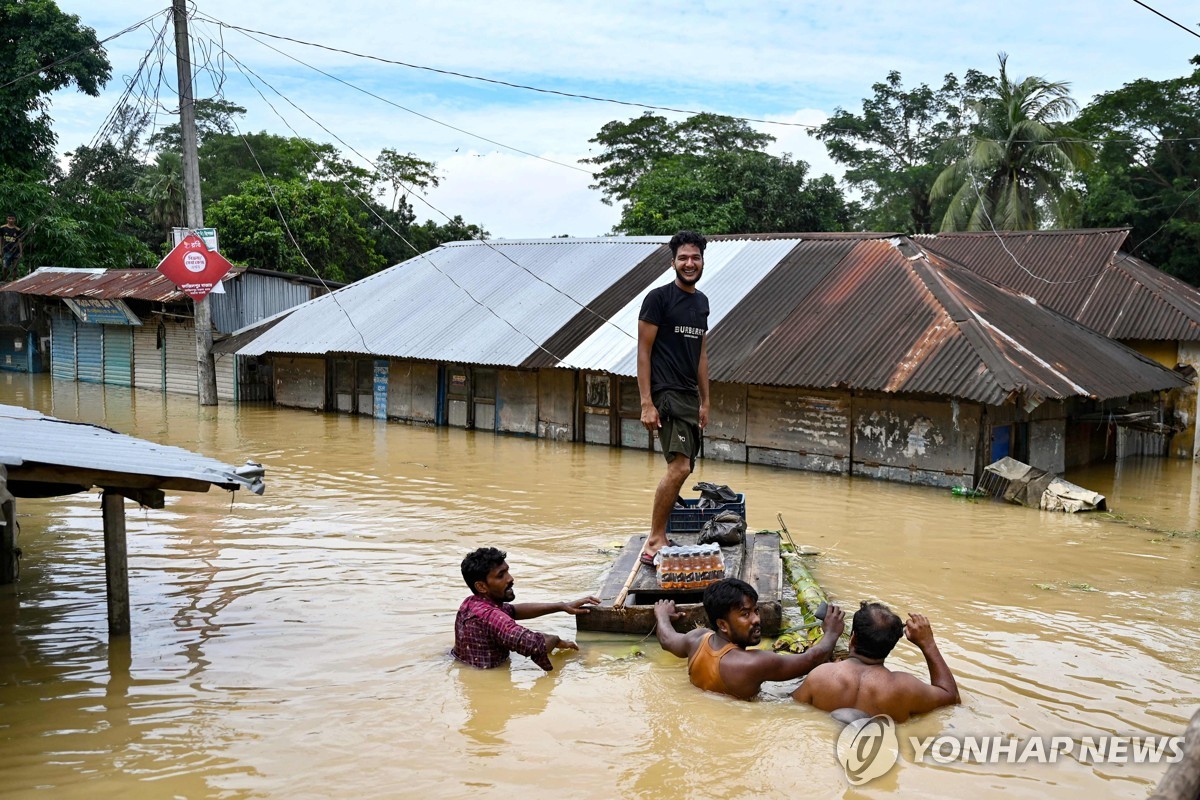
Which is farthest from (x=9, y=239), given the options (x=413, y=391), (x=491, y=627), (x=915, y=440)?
(x=491, y=627)

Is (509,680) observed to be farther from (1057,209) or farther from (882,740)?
(1057,209)

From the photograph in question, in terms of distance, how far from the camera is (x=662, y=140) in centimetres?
4372

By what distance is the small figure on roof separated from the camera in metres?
33.0

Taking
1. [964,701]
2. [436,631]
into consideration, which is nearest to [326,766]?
[436,631]

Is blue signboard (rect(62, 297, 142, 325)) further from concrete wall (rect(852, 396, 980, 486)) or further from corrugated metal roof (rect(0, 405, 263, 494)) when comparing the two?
corrugated metal roof (rect(0, 405, 263, 494))

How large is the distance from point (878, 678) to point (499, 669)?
2.42m

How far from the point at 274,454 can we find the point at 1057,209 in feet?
81.3

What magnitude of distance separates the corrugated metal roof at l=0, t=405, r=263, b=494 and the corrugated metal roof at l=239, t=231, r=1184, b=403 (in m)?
9.85

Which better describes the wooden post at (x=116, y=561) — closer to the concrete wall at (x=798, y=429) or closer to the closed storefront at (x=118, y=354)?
the concrete wall at (x=798, y=429)


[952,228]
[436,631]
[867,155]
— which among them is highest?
[867,155]

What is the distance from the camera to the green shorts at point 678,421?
7.42 metres

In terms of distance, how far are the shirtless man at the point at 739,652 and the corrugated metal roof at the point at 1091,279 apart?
15.3m

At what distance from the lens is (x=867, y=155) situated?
40.6 meters

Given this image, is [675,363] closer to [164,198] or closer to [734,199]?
[734,199]
